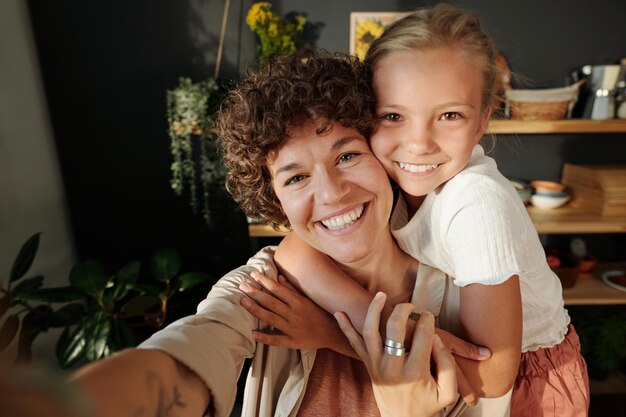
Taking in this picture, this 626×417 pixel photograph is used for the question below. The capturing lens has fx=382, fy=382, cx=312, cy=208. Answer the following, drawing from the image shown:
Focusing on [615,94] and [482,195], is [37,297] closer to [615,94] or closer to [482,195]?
[482,195]


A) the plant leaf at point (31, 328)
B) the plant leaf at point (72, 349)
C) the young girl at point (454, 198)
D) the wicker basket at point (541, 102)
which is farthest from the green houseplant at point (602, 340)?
the plant leaf at point (31, 328)

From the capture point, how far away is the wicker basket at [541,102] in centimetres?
212

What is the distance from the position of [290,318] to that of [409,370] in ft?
0.91

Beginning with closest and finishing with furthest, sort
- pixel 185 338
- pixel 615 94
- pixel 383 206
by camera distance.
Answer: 1. pixel 185 338
2. pixel 383 206
3. pixel 615 94

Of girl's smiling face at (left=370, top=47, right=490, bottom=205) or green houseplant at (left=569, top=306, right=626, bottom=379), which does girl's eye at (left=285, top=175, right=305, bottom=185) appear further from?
green houseplant at (left=569, top=306, right=626, bottom=379)

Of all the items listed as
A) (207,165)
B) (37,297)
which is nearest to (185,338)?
(37,297)

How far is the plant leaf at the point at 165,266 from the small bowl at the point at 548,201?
2.24 meters

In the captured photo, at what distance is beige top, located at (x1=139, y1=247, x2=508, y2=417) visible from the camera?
2.13 feet

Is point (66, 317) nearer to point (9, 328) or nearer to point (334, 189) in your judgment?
point (9, 328)

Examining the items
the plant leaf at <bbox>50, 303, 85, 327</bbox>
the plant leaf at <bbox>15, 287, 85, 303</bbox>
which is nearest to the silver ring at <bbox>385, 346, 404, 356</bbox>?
the plant leaf at <bbox>15, 287, 85, 303</bbox>

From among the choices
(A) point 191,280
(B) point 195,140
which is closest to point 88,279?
(A) point 191,280

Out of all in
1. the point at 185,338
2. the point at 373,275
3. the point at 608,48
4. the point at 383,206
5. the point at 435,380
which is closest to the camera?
the point at 185,338

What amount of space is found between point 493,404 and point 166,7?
2.74 meters

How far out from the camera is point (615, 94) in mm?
2236
